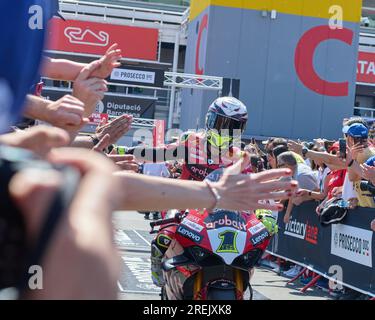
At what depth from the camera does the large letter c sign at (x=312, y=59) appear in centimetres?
2988

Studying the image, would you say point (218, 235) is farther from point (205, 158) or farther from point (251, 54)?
point (251, 54)

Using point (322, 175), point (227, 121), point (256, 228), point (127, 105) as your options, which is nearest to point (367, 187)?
point (322, 175)

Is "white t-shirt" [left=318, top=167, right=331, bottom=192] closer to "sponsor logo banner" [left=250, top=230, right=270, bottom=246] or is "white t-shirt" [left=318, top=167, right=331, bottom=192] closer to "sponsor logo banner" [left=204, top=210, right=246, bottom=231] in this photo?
"sponsor logo banner" [left=250, top=230, right=270, bottom=246]

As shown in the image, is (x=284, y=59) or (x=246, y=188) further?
(x=284, y=59)

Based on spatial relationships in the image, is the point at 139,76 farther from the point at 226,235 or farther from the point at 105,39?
the point at 226,235

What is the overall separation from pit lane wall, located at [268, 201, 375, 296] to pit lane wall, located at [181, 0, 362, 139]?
17676mm

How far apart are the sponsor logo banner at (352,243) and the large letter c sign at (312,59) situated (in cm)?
2102

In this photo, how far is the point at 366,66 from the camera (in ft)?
110

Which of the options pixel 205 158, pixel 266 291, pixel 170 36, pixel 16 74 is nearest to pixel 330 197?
pixel 266 291

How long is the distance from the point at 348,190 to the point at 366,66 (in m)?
25.7

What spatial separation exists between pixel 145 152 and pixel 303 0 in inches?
1023

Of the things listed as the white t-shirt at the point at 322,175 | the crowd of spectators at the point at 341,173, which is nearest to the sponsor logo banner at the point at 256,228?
the crowd of spectators at the point at 341,173

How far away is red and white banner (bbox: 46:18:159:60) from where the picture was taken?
3103 cm

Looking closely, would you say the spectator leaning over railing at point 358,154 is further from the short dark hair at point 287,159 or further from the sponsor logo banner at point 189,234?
the sponsor logo banner at point 189,234
